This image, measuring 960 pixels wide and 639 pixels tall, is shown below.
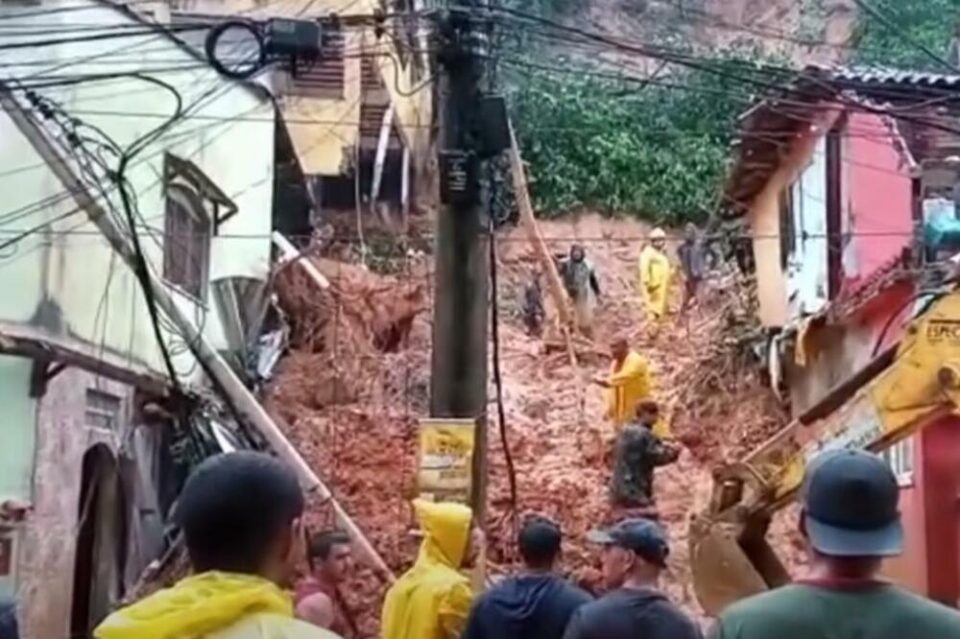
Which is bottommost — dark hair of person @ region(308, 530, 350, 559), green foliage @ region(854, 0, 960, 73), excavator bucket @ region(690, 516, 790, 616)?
excavator bucket @ region(690, 516, 790, 616)

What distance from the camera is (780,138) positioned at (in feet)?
62.3

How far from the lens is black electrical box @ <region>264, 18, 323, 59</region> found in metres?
10.8

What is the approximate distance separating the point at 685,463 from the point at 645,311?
6.46 meters

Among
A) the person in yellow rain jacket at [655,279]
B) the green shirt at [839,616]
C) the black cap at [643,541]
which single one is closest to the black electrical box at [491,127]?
the black cap at [643,541]

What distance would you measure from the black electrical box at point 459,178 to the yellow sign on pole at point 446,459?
176 centimetres

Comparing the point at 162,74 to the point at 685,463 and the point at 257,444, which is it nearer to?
the point at 257,444

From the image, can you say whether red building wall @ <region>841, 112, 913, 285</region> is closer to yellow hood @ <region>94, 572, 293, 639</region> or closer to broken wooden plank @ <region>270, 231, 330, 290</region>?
broken wooden plank @ <region>270, 231, 330, 290</region>

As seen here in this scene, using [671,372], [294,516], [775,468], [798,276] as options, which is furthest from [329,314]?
[294,516]

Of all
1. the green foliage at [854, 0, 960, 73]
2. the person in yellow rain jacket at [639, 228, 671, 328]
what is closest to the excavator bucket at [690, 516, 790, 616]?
the person in yellow rain jacket at [639, 228, 671, 328]

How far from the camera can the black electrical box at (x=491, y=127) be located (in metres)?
9.64

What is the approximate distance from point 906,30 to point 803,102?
14.9 meters

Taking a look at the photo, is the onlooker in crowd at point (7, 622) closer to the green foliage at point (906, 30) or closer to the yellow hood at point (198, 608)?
the yellow hood at point (198, 608)

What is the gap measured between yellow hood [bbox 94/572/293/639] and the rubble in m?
9.20

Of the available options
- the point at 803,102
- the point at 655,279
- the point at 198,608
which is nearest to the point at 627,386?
the point at 803,102
